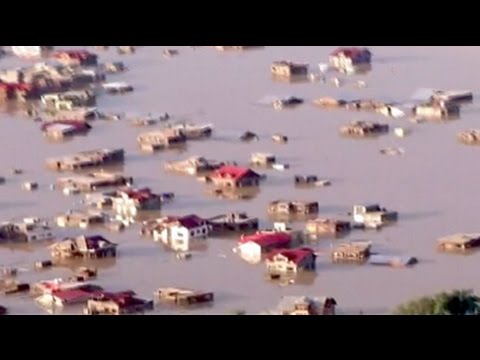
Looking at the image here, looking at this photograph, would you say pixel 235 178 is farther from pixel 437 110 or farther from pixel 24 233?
pixel 437 110

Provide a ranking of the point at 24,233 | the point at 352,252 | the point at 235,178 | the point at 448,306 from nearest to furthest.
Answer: the point at 448,306 < the point at 352,252 < the point at 24,233 < the point at 235,178

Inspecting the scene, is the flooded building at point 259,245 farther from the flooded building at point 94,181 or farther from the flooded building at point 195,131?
the flooded building at point 195,131

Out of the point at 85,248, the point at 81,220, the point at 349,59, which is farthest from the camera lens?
the point at 349,59

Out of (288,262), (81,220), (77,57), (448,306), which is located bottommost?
(448,306)

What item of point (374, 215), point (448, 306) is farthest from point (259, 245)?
point (448, 306)

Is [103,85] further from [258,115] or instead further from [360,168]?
[360,168]
